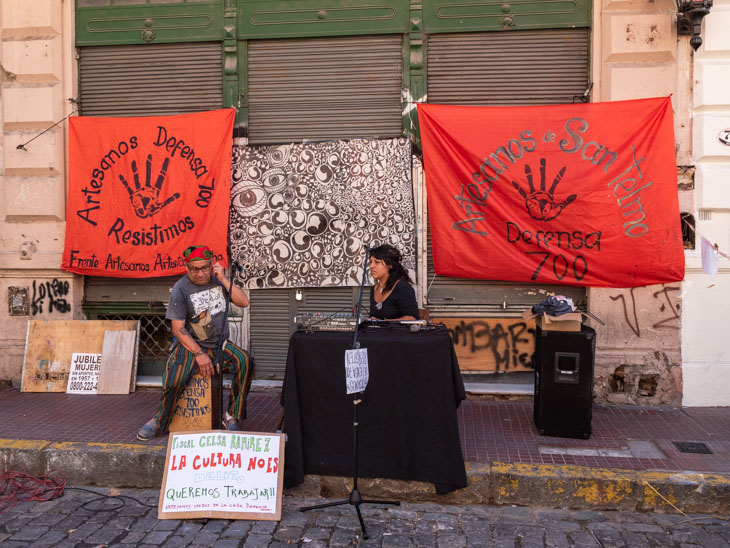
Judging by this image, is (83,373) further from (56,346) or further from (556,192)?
(556,192)

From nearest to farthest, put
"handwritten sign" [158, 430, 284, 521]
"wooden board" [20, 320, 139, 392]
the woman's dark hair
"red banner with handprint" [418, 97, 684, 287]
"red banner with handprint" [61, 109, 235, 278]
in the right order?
"handwritten sign" [158, 430, 284, 521], the woman's dark hair, "red banner with handprint" [418, 97, 684, 287], "red banner with handprint" [61, 109, 235, 278], "wooden board" [20, 320, 139, 392]

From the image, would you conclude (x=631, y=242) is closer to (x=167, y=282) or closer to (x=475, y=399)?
(x=475, y=399)

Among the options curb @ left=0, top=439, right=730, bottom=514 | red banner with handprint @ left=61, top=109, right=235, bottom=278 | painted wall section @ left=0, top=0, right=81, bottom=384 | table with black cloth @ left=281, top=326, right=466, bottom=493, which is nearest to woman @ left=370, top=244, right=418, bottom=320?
table with black cloth @ left=281, top=326, right=466, bottom=493

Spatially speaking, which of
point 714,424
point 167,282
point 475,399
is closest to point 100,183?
point 167,282

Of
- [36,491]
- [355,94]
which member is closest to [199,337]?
[36,491]

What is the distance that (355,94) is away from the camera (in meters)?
7.20

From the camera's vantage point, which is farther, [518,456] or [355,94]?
[355,94]

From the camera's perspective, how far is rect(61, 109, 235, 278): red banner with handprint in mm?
7102

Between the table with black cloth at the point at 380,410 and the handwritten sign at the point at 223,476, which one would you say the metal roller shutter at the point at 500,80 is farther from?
the handwritten sign at the point at 223,476

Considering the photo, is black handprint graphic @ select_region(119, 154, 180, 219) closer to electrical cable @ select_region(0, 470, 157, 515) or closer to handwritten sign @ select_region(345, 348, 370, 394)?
electrical cable @ select_region(0, 470, 157, 515)

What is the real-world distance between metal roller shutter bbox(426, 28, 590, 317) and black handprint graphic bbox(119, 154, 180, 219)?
3.20 meters

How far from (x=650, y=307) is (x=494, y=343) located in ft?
5.56

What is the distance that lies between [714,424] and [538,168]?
10.0 feet

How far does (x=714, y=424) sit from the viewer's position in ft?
19.6
